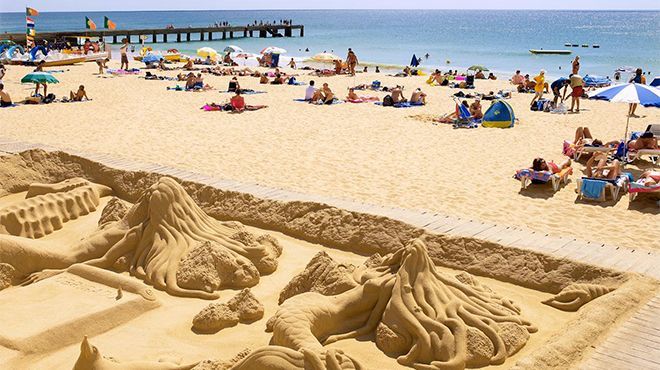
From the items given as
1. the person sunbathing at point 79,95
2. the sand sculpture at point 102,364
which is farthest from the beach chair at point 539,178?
the person sunbathing at point 79,95

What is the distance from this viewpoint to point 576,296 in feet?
21.2

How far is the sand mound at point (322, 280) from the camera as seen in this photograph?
20.5 ft

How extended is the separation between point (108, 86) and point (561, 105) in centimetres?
1585

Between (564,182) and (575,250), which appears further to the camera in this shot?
(564,182)

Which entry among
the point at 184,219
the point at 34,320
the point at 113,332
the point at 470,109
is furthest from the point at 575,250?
the point at 470,109

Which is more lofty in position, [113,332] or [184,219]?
[184,219]

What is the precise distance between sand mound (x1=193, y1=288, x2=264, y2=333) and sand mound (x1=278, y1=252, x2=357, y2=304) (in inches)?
16.1

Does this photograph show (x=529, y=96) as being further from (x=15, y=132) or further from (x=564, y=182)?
(x=15, y=132)

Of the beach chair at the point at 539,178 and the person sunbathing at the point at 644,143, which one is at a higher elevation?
the person sunbathing at the point at 644,143

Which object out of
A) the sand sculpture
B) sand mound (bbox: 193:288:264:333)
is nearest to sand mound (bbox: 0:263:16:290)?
sand mound (bbox: 193:288:264:333)

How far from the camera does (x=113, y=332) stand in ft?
20.0

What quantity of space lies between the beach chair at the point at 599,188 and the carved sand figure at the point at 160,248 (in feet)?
17.8

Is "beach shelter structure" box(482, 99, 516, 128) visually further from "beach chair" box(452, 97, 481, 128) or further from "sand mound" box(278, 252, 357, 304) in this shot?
"sand mound" box(278, 252, 357, 304)

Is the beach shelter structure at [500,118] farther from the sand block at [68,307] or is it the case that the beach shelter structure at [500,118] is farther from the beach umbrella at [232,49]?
the beach umbrella at [232,49]
